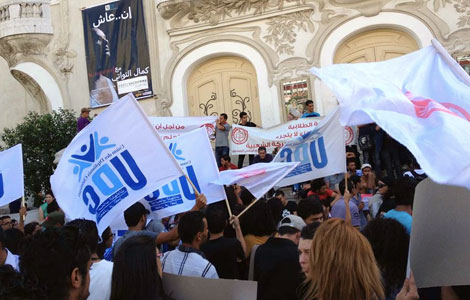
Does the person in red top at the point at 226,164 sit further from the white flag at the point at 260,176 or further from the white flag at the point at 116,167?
the white flag at the point at 116,167

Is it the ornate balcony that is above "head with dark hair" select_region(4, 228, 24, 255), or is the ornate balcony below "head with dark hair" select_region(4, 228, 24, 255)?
above

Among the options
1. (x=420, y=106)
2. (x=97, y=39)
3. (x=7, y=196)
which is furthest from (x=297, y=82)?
(x=420, y=106)

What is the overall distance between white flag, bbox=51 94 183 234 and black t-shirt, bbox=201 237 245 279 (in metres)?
0.80

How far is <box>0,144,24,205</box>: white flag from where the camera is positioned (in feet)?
25.7

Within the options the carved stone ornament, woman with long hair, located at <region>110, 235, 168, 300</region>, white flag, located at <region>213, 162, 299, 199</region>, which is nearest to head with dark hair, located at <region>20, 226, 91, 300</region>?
woman with long hair, located at <region>110, 235, 168, 300</region>

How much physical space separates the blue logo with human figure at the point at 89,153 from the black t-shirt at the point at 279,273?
1.87m

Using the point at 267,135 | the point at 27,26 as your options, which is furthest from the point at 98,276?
the point at 27,26

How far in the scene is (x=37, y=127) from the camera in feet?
58.1

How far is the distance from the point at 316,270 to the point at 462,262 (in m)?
0.63

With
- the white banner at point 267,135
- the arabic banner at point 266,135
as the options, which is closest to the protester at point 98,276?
Result: the white banner at point 267,135

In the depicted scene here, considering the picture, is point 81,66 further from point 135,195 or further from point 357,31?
point 135,195

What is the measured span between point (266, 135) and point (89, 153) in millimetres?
8807

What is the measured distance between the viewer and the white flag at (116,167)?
212 inches

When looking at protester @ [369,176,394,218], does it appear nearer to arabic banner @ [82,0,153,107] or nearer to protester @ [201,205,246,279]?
protester @ [201,205,246,279]
